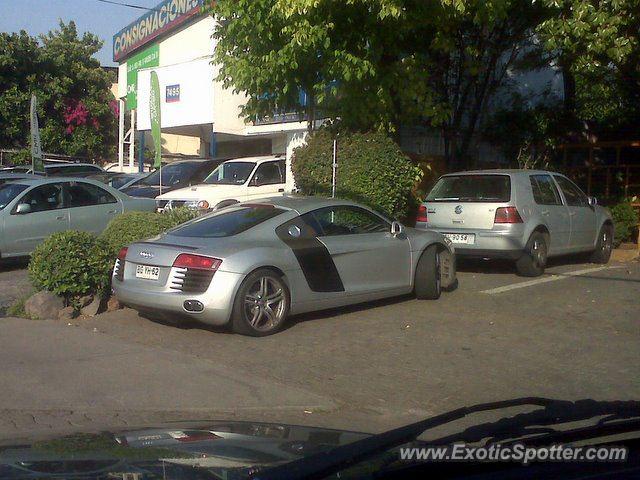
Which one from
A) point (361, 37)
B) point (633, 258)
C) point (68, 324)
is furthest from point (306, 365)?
point (633, 258)

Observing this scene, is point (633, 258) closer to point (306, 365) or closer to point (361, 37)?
point (361, 37)

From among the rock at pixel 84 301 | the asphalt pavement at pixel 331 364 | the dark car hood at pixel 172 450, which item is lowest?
the asphalt pavement at pixel 331 364

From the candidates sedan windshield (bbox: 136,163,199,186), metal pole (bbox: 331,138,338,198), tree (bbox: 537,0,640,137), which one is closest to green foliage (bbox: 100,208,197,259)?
metal pole (bbox: 331,138,338,198)

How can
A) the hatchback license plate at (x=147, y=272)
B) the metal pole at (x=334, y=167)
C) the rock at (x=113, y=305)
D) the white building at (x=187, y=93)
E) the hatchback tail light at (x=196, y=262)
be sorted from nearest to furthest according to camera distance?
the hatchback tail light at (x=196, y=262) < the hatchback license plate at (x=147, y=272) < the rock at (x=113, y=305) < the metal pole at (x=334, y=167) < the white building at (x=187, y=93)

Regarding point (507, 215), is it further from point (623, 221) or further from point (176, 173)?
point (176, 173)

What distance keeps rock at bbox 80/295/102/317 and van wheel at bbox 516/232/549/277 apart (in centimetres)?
600

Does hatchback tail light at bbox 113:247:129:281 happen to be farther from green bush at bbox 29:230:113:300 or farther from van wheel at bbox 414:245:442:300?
van wheel at bbox 414:245:442:300

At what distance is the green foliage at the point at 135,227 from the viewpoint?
1020 cm

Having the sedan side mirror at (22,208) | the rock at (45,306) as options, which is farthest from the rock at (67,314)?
the sedan side mirror at (22,208)

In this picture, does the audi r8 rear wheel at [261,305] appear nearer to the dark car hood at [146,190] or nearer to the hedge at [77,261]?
the hedge at [77,261]

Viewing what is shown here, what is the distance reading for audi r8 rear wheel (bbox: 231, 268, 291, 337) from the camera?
832 cm

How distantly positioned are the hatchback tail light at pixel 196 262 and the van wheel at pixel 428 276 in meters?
3.07

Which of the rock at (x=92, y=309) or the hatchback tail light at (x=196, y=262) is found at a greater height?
the hatchback tail light at (x=196, y=262)

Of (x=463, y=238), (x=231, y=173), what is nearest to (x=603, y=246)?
(x=463, y=238)
